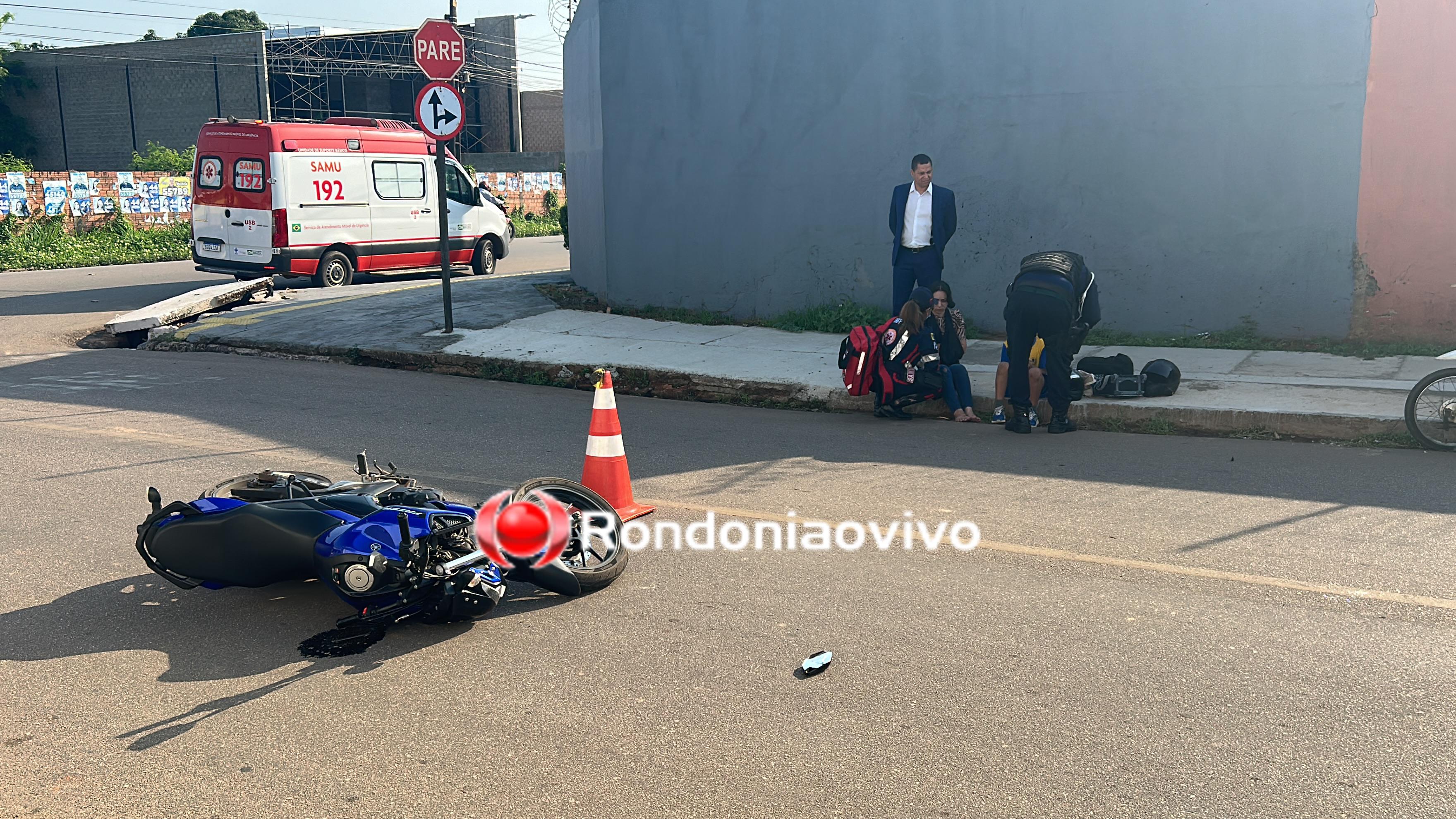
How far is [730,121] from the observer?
45.0 feet

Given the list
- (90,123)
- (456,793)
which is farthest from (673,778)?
(90,123)

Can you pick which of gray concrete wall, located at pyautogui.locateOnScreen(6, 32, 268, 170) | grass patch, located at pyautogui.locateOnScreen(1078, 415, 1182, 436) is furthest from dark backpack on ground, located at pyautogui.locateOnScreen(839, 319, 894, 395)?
gray concrete wall, located at pyautogui.locateOnScreen(6, 32, 268, 170)

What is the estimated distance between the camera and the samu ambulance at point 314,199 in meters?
17.5

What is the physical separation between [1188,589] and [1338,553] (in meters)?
0.99

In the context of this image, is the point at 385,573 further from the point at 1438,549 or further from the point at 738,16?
the point at 738,16

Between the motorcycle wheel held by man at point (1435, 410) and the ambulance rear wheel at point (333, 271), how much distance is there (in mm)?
15107

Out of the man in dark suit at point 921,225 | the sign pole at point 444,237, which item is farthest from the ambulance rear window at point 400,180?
the man in dark suit at point 921,225

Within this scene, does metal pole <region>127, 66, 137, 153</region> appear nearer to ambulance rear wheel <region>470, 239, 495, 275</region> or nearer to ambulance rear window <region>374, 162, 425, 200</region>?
ambulance rear wheel <region>470, 239, 495, 275</region>

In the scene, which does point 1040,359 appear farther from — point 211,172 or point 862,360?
point 211,172

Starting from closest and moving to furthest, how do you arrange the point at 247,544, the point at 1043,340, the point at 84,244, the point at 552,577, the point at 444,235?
the point at 247,544, the point at 552,577, the point at 1043,340, the point at 444,235, the point at 84,244

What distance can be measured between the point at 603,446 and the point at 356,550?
2.01m

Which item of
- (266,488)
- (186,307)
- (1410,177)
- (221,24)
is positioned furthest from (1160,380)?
(221,24)

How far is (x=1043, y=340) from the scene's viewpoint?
357 inches

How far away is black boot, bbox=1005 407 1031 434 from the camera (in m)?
8.82
